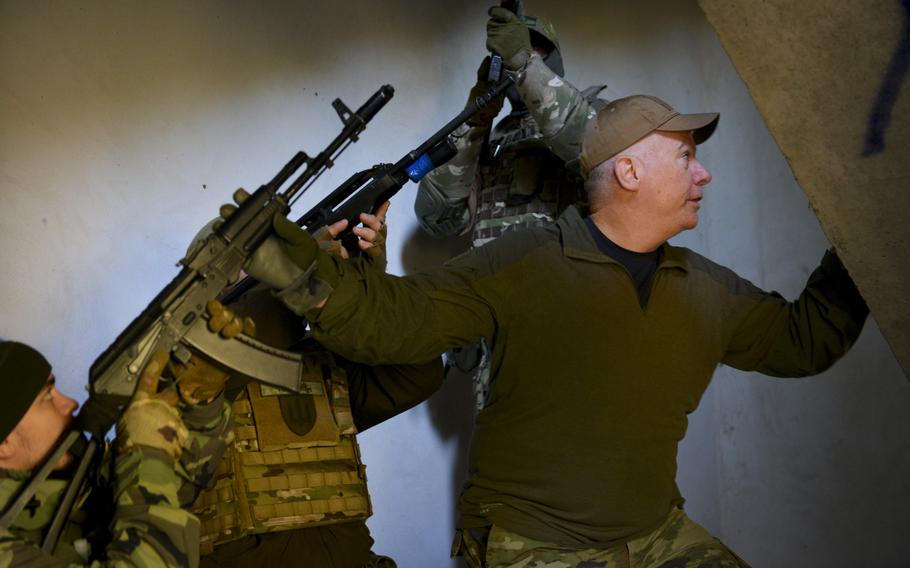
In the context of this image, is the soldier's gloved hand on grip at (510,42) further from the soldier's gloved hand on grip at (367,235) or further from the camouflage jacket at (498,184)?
the soldier's gloved hand on grip at (367,235)

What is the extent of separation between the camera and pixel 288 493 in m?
2.05

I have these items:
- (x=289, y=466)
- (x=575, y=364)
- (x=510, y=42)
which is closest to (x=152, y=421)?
(x=289, y=466)

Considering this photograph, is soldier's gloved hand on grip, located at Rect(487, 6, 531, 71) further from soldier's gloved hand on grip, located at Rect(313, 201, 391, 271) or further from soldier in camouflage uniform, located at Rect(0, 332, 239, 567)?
soldier in camouflage uniform, located at Rect(0, 332, 239, 567)

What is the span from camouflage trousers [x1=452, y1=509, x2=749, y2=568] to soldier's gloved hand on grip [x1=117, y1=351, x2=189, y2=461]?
67 cm

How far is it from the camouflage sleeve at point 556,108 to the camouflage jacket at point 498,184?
0.10 metres

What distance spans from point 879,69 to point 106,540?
60.0 inches

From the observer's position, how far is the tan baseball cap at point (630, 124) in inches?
85.7

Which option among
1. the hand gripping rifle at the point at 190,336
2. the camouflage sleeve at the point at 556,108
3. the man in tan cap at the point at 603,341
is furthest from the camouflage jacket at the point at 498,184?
the hand gripping rifle at the point at 190,336

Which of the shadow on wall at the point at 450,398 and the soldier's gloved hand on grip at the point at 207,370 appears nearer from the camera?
the soldier's gloved hand on grip at the point at 207,370

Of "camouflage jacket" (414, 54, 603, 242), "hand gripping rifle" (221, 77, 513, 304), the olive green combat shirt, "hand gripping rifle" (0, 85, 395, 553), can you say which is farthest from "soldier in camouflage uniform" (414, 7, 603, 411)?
"hand gripping rifle" (0, 85, 395, 553)

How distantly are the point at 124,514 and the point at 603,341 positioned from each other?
0.98 metres

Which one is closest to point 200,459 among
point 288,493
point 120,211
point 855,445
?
point 288,493

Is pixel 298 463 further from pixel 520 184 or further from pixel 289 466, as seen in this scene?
pixel 520 184

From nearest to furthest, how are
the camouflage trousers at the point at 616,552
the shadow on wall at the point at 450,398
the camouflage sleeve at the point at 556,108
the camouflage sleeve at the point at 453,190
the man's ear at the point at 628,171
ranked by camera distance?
the camouflage trousers at the point at 616,552
the man's ear at the point at 628,171
the camouflage sleeve at the point at 556,108
the camouflage sleeve at the point at 453,190
the shadow on wall at the point at 450,398
